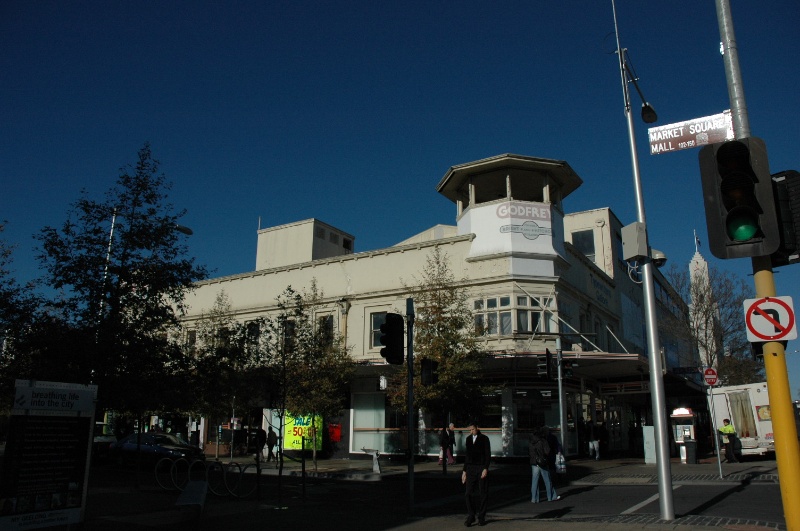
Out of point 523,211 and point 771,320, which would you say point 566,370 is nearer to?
point 523,211

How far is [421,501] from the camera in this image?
15969 millimetres

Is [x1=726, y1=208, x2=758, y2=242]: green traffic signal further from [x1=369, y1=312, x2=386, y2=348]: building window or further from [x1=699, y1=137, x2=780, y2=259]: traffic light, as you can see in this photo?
[x1=369, y1=312, x2=386, y2=348]: building window

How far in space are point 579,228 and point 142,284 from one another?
33.6 meters

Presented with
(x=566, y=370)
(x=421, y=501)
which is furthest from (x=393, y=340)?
(x=566, y=370)

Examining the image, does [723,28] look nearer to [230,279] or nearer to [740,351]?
[230,279]

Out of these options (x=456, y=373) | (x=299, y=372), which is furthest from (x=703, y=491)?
(x=299, y=372)

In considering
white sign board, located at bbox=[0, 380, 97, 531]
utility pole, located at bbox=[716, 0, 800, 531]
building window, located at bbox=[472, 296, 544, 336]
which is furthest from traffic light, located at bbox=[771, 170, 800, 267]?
building window, located at bbox=[472, 296, 544, 336]

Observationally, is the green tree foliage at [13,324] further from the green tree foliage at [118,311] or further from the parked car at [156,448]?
the parked car at [156,448]

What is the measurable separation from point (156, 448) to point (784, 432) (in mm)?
25900

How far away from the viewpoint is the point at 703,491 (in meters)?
15.7

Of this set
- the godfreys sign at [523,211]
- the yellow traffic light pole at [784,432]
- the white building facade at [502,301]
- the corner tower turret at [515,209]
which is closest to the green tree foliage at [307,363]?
the white building facade at [502,301]

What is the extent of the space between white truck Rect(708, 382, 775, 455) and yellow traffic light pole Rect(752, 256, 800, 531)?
2366 centimetres

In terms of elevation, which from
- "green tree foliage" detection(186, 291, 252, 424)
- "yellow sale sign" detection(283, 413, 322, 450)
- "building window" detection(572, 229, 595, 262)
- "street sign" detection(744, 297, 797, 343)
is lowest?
"yellow sale sign" detection(283, 413, 322, 450)

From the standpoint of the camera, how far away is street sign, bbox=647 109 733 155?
26.0 ft
